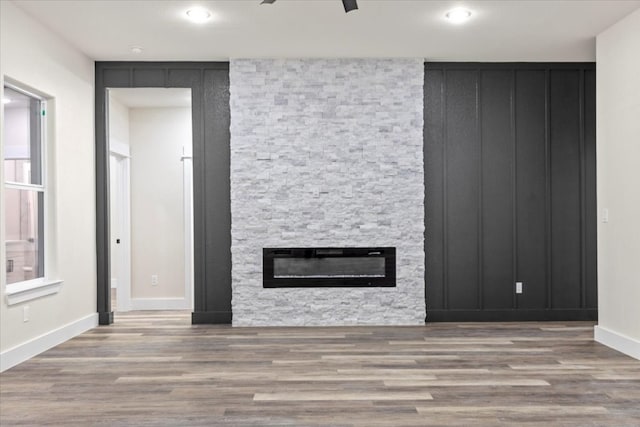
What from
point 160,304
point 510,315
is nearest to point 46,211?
point 160,304

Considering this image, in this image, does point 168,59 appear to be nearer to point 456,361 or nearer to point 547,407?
point 456,361

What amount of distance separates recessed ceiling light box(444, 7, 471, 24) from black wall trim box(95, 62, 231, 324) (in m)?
2.36

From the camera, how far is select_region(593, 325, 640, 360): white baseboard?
4441 mm

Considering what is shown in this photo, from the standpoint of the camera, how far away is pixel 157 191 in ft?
23.2

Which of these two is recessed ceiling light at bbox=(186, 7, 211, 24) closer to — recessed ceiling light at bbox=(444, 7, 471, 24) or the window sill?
recessed ceiling light at bbox=(444, 7, 471, 24)

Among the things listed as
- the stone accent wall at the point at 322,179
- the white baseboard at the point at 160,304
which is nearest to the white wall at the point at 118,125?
the stone accent wall at the point at 322,179

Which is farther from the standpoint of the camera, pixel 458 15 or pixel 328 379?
pixel 458 15

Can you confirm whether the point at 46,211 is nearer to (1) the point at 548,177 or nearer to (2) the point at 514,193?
(2) the point at 514,193

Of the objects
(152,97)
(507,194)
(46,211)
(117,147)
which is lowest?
(46,211)

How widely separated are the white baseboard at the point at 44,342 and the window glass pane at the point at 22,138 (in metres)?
1.28

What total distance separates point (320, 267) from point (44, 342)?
2552 mm

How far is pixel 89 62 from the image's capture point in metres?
5.79

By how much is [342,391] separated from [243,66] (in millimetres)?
3531

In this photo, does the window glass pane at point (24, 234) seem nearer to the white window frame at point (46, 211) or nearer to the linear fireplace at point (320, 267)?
the white window frame at point (46, 211)
